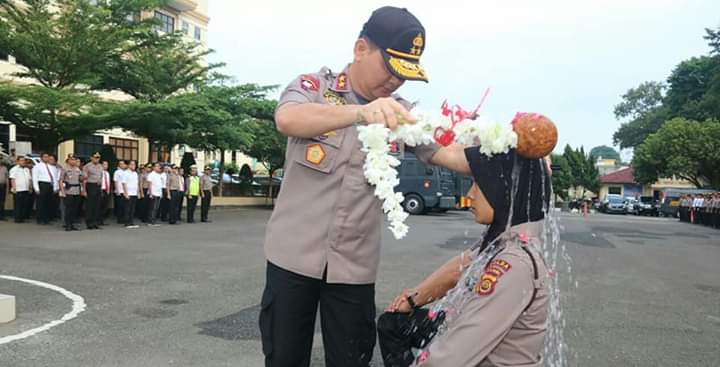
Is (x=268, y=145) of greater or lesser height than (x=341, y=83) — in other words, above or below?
above

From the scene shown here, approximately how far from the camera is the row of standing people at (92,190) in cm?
1380

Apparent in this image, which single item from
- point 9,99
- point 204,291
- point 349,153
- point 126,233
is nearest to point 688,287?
point 204,291

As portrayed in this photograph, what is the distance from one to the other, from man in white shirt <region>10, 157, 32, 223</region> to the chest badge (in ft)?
49.1

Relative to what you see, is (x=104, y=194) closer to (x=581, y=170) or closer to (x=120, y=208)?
(x=120, y=208)

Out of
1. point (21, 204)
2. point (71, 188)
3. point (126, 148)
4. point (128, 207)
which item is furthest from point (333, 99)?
point (126, 148)

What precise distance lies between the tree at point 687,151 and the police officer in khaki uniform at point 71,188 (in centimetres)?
4078

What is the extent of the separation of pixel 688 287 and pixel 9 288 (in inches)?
334

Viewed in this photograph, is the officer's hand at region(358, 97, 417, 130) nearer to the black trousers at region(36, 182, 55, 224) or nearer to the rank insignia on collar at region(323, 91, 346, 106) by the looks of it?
the rank insignia on collar at region(323, 91, 346, 106)

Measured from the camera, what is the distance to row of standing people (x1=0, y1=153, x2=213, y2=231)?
45.3 feet

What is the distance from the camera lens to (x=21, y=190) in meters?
14.6

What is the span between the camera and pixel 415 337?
2.34 m

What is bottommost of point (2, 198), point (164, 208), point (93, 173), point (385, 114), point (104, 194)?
point (164, 208)

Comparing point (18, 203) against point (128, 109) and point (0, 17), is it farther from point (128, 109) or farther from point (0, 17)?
point (0, 17)

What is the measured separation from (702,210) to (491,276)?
2916 cm
